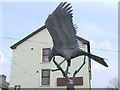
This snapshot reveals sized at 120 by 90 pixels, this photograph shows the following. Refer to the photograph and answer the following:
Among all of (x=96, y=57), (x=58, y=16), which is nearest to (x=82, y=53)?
(x=96, y=57)

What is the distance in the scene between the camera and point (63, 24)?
1020 cm

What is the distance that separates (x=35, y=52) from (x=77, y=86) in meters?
4.22

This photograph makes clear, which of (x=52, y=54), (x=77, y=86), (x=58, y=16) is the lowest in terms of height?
(x=77, y=86)

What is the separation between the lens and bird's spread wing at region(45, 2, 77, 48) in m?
10.1

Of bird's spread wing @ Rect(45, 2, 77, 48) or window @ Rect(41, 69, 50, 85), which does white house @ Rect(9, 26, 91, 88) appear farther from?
bird's spread wing @ Rect(45, 2, 77, 48)

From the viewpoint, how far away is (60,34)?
10.2 metres

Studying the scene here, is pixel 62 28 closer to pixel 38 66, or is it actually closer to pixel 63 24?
pixel 63 24

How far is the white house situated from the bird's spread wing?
1302 centimetres

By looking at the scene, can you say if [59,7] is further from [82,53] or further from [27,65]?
[27,65]

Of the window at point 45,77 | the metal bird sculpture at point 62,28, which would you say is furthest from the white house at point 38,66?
the metal bird sculpture at point 62,28

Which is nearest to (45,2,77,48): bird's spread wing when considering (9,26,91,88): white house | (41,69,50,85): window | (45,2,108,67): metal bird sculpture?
(45,2,108,67): metal bird sculpture

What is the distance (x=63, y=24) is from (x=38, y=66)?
46.6 feet

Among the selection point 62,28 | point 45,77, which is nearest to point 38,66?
point 45,77

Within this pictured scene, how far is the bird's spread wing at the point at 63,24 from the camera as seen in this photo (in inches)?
400
